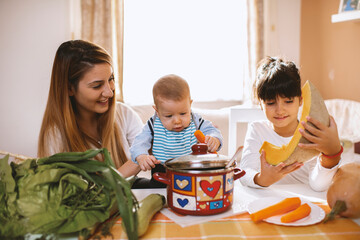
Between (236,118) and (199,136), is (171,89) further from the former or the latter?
(236,118)

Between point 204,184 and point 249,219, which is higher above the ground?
point 204,184

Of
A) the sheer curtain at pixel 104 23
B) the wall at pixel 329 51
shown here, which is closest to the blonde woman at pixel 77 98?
the sheer curtain at pixel 104 23

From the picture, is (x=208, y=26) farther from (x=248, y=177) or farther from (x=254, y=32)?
(x=248, y=177)

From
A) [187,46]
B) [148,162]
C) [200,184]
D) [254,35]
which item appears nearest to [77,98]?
[148,162]

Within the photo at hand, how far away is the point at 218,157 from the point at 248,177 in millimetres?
368

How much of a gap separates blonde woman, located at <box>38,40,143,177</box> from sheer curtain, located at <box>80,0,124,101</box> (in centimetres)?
181

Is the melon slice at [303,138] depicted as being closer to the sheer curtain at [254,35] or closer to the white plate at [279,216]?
the white plate at [279,216]

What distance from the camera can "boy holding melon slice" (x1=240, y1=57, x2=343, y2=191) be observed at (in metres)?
0.94

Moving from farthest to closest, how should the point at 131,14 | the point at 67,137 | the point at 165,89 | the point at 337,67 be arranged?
the point at 131,14, the point at 337,67, the point at 67,137, the point at 165,89

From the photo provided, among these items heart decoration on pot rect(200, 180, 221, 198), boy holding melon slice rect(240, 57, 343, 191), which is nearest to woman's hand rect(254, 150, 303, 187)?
boy holding melon slice rect(240, 57, 343, 191)

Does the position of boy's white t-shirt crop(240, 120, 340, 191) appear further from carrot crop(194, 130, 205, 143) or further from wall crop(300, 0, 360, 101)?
wall crop(300, 0, 360, 101)

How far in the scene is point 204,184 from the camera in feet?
2.70

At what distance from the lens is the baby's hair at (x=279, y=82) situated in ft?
4.57

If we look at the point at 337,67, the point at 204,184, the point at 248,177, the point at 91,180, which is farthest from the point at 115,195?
the point at 337,67
